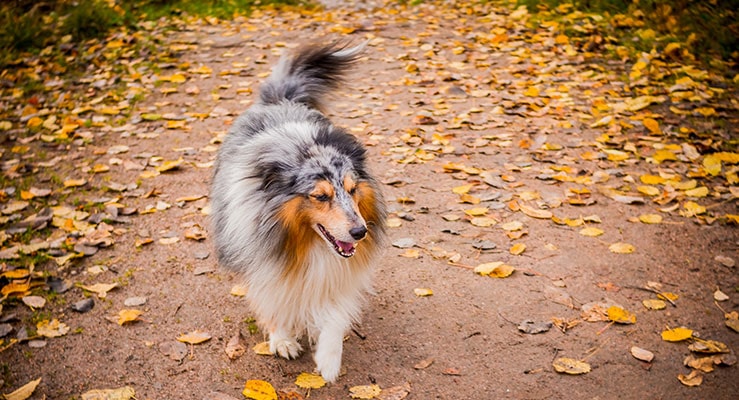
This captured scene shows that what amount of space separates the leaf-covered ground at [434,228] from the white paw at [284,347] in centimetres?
5

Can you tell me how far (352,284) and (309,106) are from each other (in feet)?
5.11

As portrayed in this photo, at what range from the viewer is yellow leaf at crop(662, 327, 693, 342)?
3.14 meters

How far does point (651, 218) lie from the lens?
4250 mm

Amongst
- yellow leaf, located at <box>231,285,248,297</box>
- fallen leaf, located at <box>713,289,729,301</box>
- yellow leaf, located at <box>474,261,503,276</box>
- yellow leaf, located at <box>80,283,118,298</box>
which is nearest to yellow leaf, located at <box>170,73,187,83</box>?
yellow leaf, located at <box>80,283,118,298</box>

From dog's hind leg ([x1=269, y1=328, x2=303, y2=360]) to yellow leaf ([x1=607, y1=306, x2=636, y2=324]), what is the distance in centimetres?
188

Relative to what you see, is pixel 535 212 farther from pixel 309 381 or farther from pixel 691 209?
pixel 309 381

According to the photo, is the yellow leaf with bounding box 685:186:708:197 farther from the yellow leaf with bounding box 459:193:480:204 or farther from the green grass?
the green grass

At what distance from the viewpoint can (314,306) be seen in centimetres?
311

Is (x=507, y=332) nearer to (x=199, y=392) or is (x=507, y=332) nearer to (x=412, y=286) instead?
(x=412, y=286)

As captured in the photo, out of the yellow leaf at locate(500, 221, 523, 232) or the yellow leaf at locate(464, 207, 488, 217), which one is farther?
the yellow leaf at locate(464, 207, 488, 217)

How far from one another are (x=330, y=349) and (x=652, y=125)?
4142mm

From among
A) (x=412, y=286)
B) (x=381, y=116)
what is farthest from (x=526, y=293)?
(x=381, y=116)

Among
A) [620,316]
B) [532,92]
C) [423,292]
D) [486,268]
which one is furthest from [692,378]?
[532,92]

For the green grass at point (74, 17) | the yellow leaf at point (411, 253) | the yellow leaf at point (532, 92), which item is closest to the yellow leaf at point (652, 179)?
the yellow leaf at point (532, 92)
